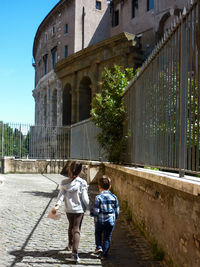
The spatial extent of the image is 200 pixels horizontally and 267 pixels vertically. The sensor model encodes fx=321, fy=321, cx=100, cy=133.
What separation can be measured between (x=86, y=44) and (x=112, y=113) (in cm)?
2197

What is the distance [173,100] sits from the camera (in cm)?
400

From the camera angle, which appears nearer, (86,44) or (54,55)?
(86,44)

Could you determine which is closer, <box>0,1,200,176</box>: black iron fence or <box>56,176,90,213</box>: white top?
<box>0,1,200,176</box>: black iron fence

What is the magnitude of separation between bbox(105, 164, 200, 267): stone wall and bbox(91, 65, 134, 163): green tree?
136 inches

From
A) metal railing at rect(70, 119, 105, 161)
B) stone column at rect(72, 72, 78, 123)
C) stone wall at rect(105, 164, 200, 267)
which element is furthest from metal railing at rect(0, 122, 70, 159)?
stone wall at rect(105, 164, 200, 267)

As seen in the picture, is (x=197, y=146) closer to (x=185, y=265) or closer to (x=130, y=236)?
(x=185, y=265)

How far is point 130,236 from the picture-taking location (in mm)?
5355

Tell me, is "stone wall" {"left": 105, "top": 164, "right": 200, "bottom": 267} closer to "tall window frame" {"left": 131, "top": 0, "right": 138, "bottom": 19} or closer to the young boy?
the young boy

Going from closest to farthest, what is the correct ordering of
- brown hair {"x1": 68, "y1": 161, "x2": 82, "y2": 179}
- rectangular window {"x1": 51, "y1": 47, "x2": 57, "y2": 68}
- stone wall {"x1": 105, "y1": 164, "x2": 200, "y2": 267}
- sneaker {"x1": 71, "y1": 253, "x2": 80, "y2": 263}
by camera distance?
stone wall {"x1": 105, "y1": 164, "x2": 200, "y2": 267} → sneaker {"x1": 71, "y1": 253, "x2": 80, "y2": 263} → brown hair {"x1": 68, "y1": 161, "x2": 82, "y2": 179} → rectangular window {"x1": 51, "y1": 47, "x2": 57, "y2": 68}

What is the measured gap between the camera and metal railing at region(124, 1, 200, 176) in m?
3.25

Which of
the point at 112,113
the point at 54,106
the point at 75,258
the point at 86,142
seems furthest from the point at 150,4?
the point at 75,258

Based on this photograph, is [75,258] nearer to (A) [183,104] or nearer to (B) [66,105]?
(A) [183,104]

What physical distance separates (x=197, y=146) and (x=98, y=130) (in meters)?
9.28

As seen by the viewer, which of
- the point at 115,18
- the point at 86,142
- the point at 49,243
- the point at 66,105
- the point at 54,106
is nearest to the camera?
the point at 49,243
